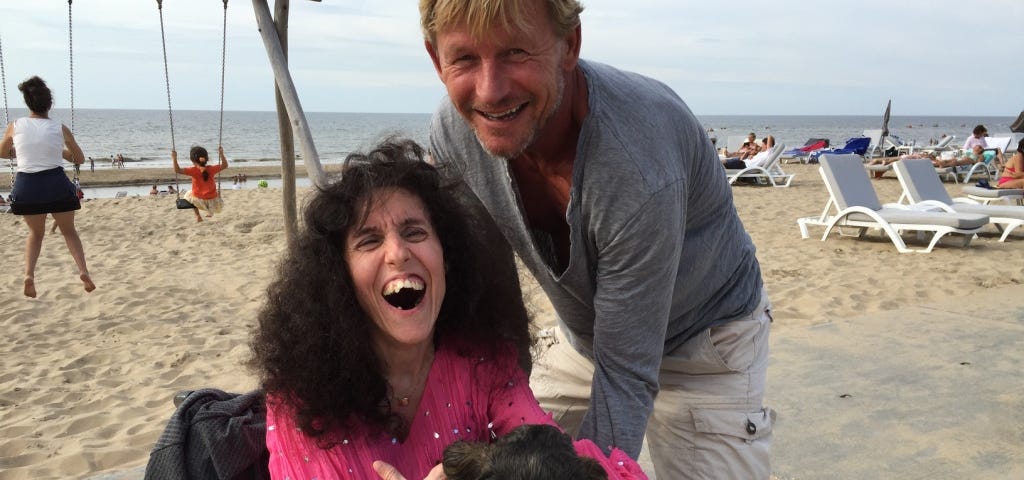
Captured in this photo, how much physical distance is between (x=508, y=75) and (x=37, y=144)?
7.37 meters

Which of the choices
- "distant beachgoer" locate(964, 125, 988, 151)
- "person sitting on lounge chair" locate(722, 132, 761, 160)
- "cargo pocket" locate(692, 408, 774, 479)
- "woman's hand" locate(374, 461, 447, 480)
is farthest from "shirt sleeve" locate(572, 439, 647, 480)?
"distant beachgoer" locate(964, 125, 988, 151)

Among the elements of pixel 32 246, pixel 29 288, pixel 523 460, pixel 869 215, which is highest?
pixel 523 460

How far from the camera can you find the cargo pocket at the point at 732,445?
239 cm

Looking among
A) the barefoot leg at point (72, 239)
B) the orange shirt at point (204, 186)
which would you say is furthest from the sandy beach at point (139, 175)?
the barefoot leg at point (72, 239)

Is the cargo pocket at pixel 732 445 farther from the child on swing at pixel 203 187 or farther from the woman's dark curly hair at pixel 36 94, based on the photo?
the child on swing at pixel 203 187

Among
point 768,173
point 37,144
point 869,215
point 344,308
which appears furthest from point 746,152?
point 344,308

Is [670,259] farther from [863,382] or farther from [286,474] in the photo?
[863,382]

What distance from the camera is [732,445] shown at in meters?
2.39

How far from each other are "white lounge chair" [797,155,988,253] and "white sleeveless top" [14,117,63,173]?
908 centimetres

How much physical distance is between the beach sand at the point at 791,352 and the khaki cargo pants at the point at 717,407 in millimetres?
652

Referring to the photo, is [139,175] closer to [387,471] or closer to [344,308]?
[344,308]

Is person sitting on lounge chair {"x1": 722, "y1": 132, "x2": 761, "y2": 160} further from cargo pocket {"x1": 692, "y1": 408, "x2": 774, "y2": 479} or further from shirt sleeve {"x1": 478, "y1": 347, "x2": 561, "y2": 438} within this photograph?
shirt sleeve {"x1": 478, "y1": 347, "x2": 561, "y2": 438}

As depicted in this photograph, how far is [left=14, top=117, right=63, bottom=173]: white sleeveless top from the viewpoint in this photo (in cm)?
753

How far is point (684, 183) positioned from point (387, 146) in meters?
0.78
